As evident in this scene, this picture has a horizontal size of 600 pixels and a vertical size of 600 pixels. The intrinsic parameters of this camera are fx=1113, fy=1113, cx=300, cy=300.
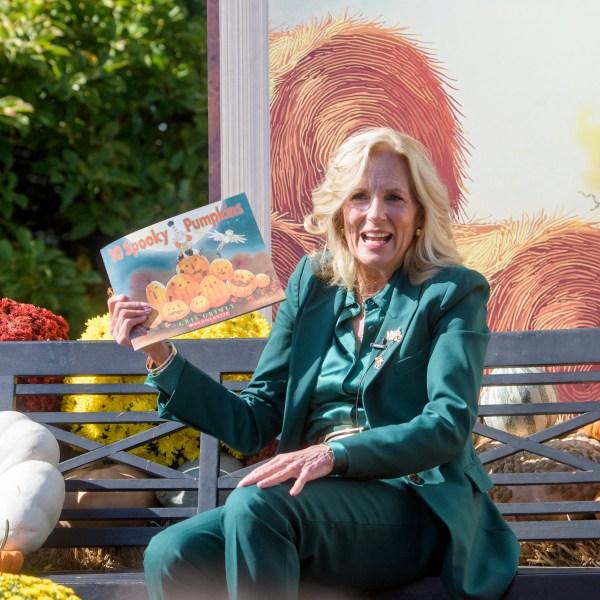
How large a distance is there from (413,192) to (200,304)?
0.58 meters

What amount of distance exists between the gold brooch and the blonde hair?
144mm

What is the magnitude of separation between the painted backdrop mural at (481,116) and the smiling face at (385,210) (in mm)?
1278

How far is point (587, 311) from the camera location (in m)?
3.86

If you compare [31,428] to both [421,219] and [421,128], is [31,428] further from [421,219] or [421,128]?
[421,128]

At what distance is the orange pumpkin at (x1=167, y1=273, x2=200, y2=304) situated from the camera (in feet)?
8.54

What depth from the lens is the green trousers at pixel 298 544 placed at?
2.19 metres

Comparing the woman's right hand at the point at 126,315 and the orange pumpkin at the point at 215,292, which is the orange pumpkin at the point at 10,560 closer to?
the woman's right hand at the point at 126,315

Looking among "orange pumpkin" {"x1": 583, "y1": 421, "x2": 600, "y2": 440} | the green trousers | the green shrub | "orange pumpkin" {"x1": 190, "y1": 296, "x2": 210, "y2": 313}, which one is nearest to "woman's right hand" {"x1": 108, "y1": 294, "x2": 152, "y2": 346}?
"orange pumpkin" {"x1": 190, "y1": 296, "x2": 210, "y2": 313}

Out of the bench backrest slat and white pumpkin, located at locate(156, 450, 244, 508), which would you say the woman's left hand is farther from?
white pumpkin, located at locate(156, 450, 244, 508)

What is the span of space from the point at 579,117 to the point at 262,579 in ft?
7.62

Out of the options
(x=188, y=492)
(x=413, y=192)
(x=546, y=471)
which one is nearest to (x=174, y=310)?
(x=413, y=192)

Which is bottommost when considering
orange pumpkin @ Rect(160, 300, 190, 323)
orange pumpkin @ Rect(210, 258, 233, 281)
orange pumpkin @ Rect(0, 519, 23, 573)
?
orange pumpkin @ Rect(0, 519, 23, 573)

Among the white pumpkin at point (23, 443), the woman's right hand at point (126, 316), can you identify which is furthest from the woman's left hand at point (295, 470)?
the white pumpkin at point (23, 443)

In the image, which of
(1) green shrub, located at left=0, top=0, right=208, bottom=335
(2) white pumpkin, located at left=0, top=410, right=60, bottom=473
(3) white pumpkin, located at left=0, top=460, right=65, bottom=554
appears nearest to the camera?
(3) white pumpkin, located at left=0, top=460, right=65, bottom=554
